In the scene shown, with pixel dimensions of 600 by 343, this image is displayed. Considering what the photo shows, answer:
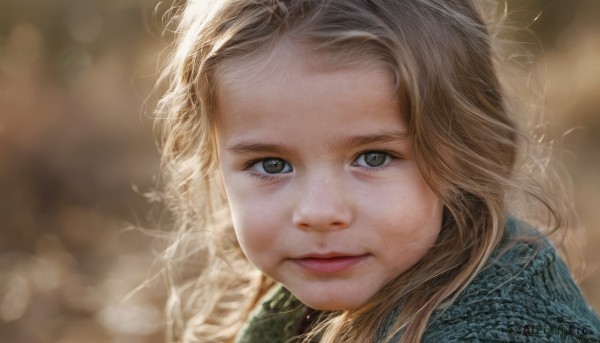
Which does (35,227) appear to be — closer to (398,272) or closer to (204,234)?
(204,234)

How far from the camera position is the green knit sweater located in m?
1.72

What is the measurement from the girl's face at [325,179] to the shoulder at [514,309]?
0.16 meters

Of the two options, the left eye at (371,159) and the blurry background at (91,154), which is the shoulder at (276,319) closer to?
the left eye at (371,159)

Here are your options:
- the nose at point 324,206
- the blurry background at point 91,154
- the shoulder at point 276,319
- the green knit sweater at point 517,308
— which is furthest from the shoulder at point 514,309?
the blurry background at point 91,154

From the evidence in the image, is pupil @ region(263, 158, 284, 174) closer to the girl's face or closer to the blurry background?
the girl's face

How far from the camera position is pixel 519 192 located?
201 cm

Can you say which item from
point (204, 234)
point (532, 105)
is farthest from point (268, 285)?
point (532, 105)

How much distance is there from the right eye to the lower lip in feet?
0.66

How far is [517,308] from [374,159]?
0.41m

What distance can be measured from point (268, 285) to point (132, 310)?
1.60 meters

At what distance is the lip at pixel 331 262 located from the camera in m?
1.84

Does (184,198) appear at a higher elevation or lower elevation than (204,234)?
higher

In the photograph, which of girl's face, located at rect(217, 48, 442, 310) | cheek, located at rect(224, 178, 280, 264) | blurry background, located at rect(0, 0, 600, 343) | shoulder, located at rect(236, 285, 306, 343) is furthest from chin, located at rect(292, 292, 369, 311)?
blurry background, located at rect(0, 0, 600, 343)

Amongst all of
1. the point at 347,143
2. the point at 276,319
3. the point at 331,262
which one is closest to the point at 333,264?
the point at 331,262
